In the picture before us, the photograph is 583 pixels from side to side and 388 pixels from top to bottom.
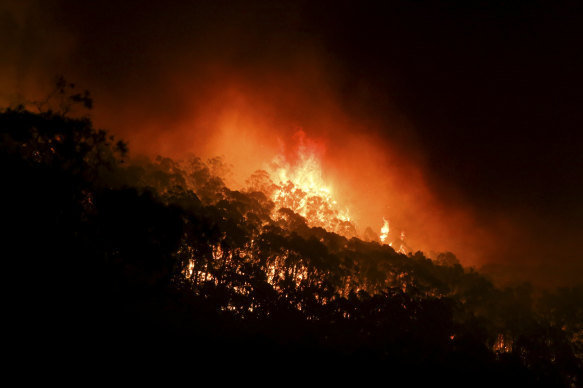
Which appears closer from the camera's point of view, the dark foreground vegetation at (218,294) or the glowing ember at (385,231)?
the dark foreground vegetation at (218,294)

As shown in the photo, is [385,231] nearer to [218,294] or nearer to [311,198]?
[311,198]

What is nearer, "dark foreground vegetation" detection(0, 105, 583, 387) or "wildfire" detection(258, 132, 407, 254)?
"dark foreground vegetation" detection(0, 105, 583, 387)

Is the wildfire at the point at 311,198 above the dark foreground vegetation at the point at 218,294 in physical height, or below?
above

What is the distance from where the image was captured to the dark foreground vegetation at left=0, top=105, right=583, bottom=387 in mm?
12266

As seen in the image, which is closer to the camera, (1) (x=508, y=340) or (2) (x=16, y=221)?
(2) (x=16, y=221)

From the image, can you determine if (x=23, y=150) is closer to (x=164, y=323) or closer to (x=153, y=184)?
(x=164, y=323)

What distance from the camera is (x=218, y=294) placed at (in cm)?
2303

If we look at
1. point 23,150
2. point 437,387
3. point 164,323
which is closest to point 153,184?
point 164,323

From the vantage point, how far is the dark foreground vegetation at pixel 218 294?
483 inches

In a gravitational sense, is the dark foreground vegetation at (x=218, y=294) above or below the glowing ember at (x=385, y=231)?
below

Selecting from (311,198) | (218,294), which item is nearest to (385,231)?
(311,198)

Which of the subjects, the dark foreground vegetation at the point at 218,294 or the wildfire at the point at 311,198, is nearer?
the dark foreground vegetation at the point at 218,294

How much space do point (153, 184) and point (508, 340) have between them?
28750 mm

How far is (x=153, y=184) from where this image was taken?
31.0 metres
